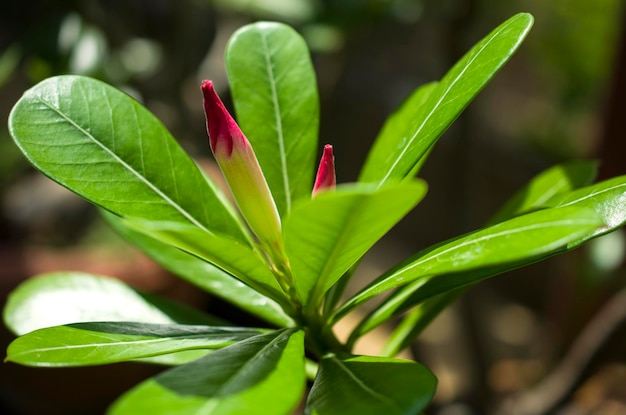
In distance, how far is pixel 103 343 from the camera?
17.1 inches

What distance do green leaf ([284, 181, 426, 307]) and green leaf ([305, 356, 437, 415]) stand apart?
6 centimetres

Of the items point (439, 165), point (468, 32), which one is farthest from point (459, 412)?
point (439, 165)

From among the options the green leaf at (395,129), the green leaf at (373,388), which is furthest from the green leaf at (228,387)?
the green leaf at (395,129)

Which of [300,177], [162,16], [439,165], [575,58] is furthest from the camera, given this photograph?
[439,165]

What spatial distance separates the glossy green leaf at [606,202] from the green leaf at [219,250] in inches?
8.0

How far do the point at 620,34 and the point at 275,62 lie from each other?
0.59 metres

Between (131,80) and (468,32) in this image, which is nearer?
(468,32)

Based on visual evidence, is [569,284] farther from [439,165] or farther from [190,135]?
[439,165]

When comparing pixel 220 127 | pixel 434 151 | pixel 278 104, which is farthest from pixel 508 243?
pixel 434 151

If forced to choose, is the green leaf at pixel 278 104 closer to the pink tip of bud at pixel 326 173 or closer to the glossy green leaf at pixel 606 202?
the pink tip of bud at pixel 326 173

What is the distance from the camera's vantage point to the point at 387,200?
1.12 feet

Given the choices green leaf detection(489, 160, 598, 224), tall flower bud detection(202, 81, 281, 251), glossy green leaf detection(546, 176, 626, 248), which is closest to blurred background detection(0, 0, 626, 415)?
green leaf detection(489, 160, 598, 224)

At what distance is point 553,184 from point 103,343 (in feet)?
1.30

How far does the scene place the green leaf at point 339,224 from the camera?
1.08 feet
